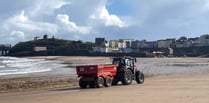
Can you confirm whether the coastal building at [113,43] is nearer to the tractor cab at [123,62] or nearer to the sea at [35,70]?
the sea at [35,70]

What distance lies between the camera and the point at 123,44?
193375 mm

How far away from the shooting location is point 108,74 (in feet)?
91.7

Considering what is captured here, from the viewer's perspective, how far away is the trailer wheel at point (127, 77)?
94.2 ft

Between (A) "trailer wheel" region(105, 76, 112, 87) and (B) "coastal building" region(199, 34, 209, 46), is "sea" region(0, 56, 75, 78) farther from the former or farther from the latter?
(B) "coastal building" region(199, 34, 209, 46)

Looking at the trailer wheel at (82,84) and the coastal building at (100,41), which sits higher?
the coastal building at (100,41)

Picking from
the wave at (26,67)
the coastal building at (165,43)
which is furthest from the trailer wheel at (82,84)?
the coastal building at (165,43)

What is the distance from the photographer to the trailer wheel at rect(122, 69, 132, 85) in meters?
28.7

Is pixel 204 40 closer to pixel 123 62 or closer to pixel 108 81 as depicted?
pixel 123 62

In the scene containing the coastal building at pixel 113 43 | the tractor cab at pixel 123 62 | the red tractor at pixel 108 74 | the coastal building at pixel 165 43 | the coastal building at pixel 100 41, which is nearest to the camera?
the red tractor at pixel 108 74

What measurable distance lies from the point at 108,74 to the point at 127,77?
1688 mm

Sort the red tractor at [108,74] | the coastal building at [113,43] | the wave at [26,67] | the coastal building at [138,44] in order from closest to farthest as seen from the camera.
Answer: the red tractor at [108,74]
the wave at [26,67]
the coastal building at [113,43]
the coastal building at [138,44]

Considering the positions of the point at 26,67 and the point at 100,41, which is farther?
the point at 100,41

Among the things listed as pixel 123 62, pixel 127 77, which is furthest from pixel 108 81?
pixel 123 62

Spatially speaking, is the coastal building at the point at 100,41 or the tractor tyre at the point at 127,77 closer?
the tractor tyre at the point at 127,77
